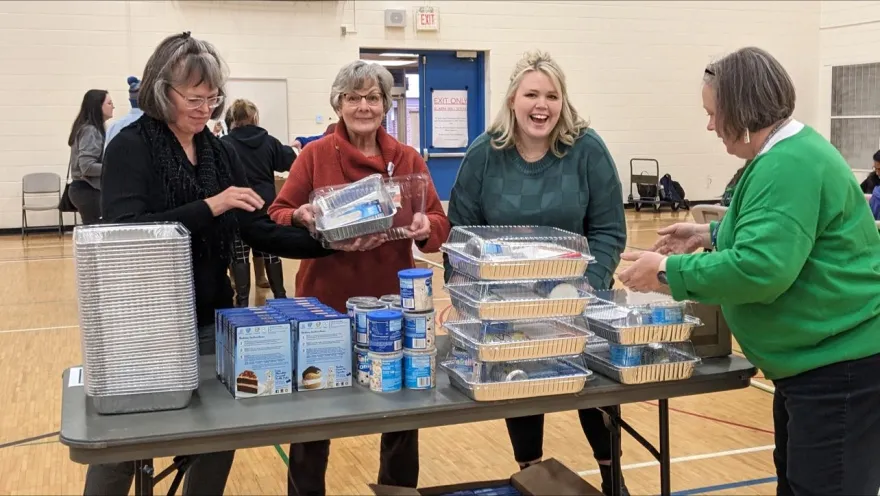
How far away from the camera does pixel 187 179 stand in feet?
6.76

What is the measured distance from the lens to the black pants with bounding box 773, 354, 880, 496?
5.64ft

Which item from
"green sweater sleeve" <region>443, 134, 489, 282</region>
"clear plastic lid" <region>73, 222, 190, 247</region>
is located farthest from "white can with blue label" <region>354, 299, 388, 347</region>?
"green sweater sleeve" <region>443, 134, 489, 282</region>

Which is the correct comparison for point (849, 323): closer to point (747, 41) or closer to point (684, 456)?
point (684, 456)

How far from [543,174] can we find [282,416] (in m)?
1.09

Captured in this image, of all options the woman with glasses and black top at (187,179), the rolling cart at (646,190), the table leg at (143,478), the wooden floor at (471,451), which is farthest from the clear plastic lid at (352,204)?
the rolling cart at (646,190)

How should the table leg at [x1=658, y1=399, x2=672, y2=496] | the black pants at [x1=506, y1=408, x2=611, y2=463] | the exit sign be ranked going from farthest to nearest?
1. the exit sign
2. the black pants at [x1=506, y1=408, x2=611, y2=463]
3. the table leg at [x1=658, y1=399, x2=672, y2=496]

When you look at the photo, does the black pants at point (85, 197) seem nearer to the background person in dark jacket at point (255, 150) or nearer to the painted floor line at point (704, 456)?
the background person in dark jacket at point (255, 150)

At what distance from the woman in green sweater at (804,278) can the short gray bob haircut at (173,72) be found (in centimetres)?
117

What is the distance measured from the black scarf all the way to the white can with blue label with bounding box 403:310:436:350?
621 millimetres

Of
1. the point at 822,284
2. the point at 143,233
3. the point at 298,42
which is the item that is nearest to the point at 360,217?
the point at 143,233

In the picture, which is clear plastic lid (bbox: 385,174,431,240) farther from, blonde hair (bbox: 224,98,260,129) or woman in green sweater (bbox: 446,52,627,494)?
blonde hair (bbox: 224,98,260,129)

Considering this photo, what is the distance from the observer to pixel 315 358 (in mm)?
1817

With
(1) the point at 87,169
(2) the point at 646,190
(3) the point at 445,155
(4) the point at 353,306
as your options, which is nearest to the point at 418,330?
(4) the point at 353,306

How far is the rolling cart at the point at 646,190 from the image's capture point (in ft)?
40.8
